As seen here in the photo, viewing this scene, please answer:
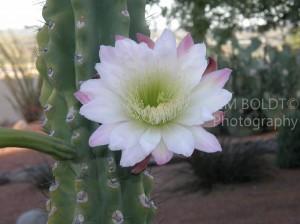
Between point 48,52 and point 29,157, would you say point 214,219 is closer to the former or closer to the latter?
point 48,52

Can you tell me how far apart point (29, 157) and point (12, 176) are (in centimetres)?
165

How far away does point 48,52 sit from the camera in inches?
75.1

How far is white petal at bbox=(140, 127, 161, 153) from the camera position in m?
1.36

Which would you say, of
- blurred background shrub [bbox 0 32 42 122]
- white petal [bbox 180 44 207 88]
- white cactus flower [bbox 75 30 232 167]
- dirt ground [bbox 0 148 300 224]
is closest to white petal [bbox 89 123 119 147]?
white cactus flower [bbox 75 30 232 167]

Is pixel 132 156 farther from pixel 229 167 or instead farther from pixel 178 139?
pixel 229 167

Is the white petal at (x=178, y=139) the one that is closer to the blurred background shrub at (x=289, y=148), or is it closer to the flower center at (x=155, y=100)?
the flower center at (x=155, y=100)

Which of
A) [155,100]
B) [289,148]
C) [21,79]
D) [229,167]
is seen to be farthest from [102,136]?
[21,79]

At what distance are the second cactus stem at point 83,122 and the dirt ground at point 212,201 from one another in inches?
119

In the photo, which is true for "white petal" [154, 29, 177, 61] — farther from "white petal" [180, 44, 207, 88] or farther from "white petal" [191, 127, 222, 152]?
"white petal" [191, 127, 222, 152]

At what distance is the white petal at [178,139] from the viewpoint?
1360mm

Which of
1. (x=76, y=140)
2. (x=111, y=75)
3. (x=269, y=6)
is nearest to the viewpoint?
(x=111, y=75)

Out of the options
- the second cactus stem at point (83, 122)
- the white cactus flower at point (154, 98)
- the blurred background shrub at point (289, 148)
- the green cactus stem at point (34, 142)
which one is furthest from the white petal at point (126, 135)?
the blurred background shrub at point (289, 148)

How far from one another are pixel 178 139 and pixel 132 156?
0.36 feet

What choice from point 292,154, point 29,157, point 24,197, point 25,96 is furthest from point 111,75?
point 25,96
